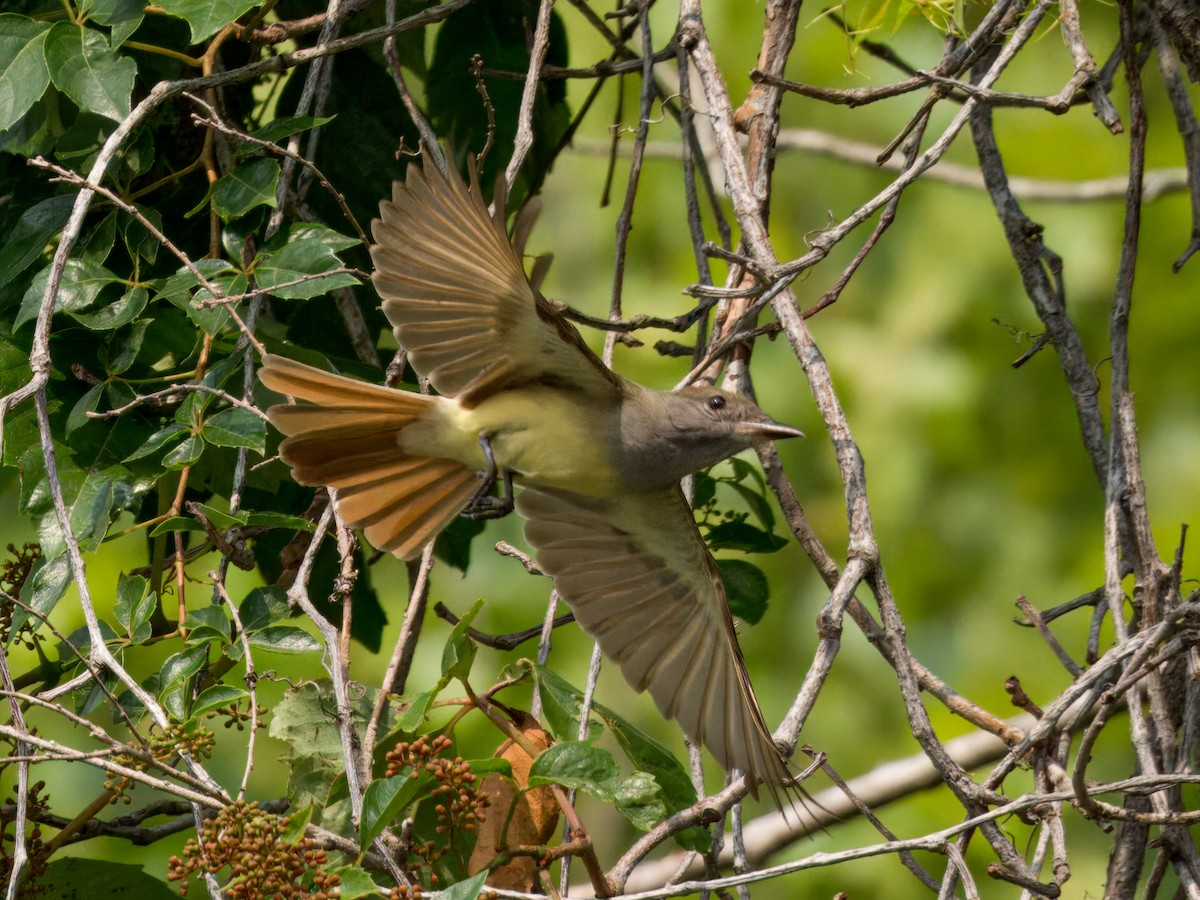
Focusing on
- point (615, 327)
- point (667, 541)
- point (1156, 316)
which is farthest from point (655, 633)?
point (1156, 316)

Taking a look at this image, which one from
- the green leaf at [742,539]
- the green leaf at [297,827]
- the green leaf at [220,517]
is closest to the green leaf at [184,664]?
the green leaf at [220,517]

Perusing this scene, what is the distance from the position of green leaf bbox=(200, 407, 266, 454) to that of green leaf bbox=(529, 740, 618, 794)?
78 centimetres

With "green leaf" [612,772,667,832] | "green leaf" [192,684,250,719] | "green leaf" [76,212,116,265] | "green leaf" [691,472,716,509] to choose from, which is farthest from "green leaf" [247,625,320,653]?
"green leaf" [691,472,716,509]

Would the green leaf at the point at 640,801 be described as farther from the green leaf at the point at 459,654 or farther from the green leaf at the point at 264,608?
the green leaf at the point at 264,608

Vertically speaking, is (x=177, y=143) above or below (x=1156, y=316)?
below

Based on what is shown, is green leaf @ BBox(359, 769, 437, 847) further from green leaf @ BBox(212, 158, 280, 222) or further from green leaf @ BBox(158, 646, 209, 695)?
green leaf @ BBox(212, 158, 280, 222)

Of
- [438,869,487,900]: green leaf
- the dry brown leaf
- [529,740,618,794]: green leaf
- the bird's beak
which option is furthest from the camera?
the bird's beak

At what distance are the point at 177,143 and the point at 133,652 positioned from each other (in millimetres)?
1678

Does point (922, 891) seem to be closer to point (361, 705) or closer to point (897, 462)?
point (897, 462)

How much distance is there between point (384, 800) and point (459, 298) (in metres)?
1.05

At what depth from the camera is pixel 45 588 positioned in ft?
8.07

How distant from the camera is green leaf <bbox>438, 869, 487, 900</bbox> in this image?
198cm

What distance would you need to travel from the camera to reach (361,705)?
8.57ft

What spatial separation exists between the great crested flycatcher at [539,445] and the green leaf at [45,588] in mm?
490
